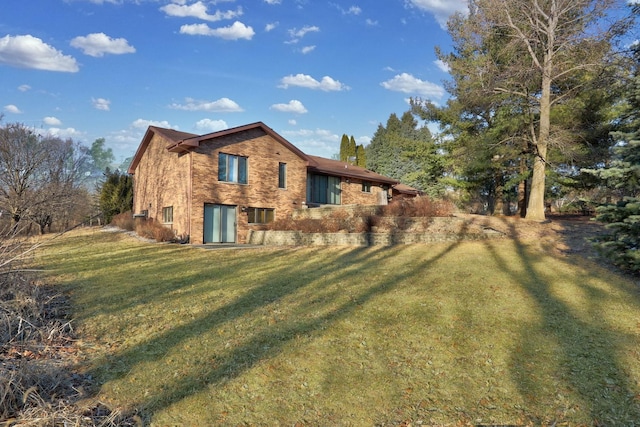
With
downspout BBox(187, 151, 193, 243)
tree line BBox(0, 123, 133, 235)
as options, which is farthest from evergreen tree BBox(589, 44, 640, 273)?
tree line BBox(0, 123, 133, 235)

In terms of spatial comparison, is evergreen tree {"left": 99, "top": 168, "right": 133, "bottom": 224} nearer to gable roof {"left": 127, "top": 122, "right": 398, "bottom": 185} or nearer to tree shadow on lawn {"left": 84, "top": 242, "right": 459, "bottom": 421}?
gable roof {"left": 127, "top": 122, "right": 398, "bottom": 185}

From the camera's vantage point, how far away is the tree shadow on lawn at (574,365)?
11.5 ft

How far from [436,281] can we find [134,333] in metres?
5.87

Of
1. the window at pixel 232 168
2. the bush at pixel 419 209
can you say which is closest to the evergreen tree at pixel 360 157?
the window at pixel 232 168

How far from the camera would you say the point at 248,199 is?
1884 cm

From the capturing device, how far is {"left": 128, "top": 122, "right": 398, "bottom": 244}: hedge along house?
1723cm

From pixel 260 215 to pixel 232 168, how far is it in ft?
9.37

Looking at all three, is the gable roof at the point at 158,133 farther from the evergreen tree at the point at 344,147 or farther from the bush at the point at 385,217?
the evergreen tree at the point at 344,147

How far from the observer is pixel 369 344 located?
4.93 m

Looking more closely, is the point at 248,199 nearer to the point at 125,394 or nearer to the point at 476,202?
the point at 125,394

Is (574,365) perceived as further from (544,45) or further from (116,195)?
(116,195)

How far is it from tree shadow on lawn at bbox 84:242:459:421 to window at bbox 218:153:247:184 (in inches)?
376

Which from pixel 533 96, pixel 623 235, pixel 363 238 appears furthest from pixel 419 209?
pixel 533 96

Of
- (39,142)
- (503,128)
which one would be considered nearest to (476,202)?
(503,128)
